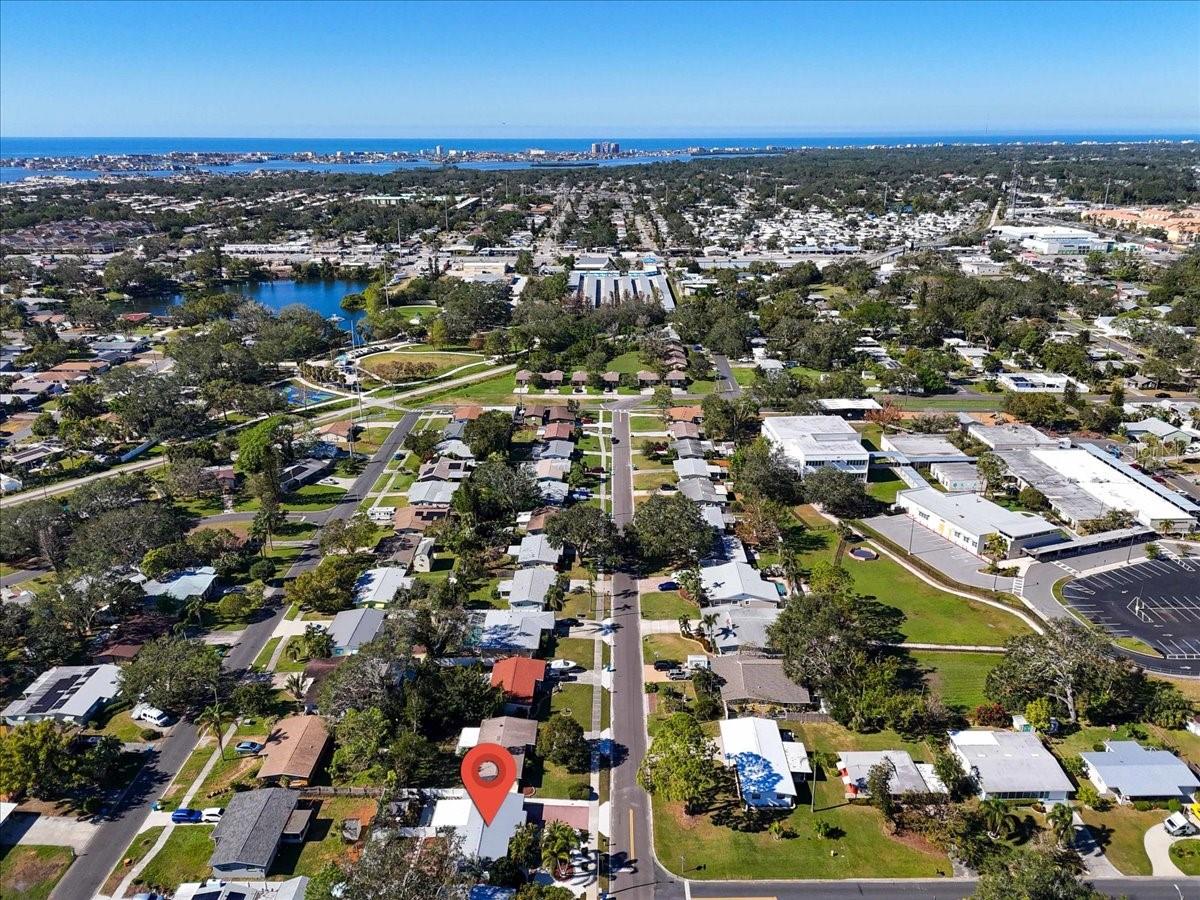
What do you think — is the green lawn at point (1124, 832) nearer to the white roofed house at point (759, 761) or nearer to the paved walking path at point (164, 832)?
the white roofed house at point (759, 761)

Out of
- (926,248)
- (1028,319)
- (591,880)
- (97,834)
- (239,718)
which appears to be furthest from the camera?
(926,248)

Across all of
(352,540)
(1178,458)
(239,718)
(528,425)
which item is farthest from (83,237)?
(1178,458)

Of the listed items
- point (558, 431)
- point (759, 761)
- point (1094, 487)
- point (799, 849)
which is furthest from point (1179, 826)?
point (558, 431)

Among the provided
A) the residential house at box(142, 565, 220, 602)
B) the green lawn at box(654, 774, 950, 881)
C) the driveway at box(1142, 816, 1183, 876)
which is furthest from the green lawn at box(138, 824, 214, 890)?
the driveway at box(1142, 816, 1183, 876)

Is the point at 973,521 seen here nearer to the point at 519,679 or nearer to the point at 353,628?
the point at 519,679

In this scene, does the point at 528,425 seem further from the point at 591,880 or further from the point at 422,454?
the point at 591,880

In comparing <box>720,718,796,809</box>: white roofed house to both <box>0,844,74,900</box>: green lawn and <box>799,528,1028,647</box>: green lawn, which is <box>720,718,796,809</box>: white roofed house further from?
<box>0,844,74,900</box>: green lawn
